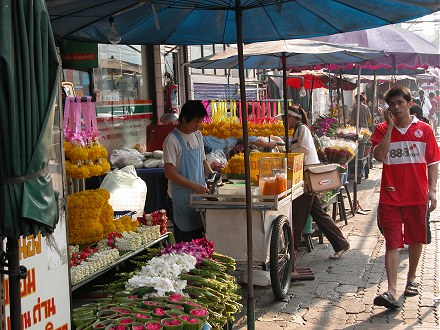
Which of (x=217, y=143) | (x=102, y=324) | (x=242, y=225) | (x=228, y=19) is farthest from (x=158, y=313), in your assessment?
(x=217, y=143)

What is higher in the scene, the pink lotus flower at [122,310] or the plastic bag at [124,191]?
the plastic bag at [124,191]

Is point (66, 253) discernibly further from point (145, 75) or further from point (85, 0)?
point (145, 75)

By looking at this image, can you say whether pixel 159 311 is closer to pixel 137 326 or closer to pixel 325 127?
pixel 137 326

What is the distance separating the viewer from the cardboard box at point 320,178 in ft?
25.8

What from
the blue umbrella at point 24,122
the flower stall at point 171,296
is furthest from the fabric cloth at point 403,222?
the blue umbrella at point 24,122

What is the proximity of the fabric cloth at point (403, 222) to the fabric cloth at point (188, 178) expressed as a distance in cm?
189

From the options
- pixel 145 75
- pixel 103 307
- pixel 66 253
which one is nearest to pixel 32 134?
pixel 66 253

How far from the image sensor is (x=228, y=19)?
6.30m

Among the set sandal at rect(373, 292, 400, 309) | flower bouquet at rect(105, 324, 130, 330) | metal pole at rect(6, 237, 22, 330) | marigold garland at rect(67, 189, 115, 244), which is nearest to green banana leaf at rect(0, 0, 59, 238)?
metal pole at rect(6, 237, 22, 330)

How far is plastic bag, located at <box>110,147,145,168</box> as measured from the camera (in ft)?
32.8

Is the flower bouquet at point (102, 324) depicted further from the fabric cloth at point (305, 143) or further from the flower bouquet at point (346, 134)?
the flower bouquet at point (346, 134)

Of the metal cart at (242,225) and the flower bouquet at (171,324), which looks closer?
the flower bouquet at (171,324)

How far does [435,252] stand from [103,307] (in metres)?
6.12

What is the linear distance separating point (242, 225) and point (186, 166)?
2.70 ft
